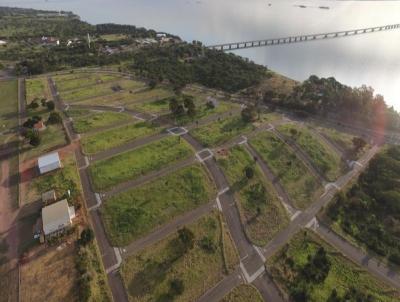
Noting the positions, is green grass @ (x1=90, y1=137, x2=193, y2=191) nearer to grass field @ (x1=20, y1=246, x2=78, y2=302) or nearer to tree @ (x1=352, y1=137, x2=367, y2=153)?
grass field @ (x1=20, y1=246, x2=78, y2=302)

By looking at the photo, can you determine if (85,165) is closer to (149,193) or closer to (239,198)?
(149,193)

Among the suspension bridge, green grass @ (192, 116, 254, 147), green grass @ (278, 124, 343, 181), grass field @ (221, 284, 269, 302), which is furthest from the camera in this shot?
the suspension bridge

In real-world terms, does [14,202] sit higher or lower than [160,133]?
lower

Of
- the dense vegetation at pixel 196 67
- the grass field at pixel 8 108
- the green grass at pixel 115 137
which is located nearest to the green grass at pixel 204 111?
the green grass at pixel 115 137

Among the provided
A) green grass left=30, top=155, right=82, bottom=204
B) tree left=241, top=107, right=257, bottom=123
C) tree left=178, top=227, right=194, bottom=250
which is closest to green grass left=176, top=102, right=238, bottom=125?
tree left=241, top=107, right=257, bottom=123

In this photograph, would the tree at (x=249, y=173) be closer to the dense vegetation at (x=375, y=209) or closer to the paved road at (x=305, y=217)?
the paved road at (x=305, y=217)

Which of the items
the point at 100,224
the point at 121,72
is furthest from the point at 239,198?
the point at 121,72
